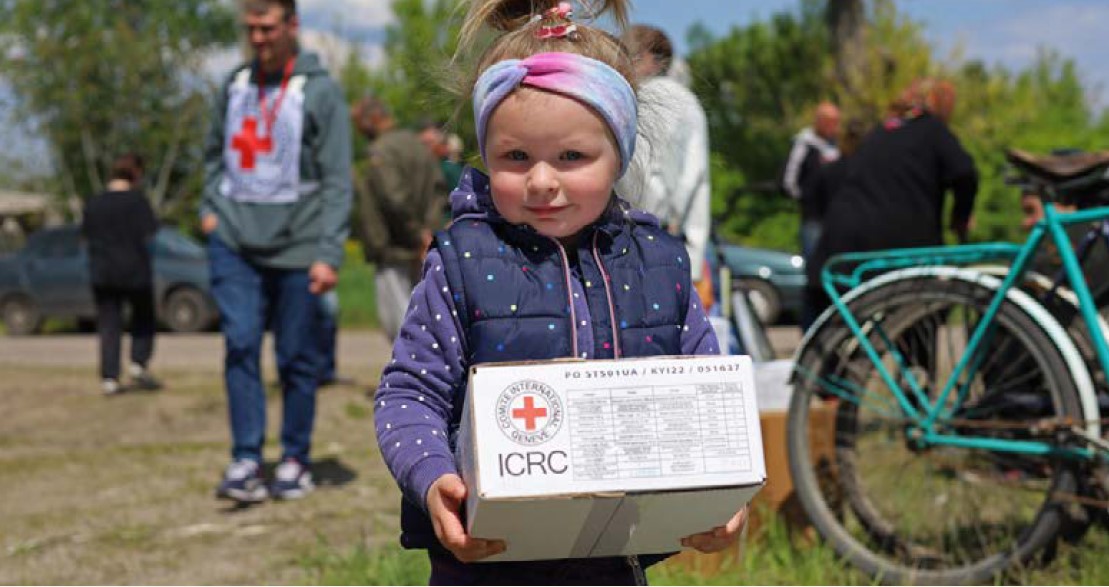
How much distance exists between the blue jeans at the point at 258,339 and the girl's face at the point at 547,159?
11.5 ft

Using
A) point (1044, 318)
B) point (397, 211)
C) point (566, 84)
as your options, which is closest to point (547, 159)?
point (566, 84)

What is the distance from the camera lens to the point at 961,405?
4.03 metres

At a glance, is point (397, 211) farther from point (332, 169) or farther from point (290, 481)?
point (290, 481)

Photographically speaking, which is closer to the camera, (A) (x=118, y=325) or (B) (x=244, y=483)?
(B) (x=244, y=483)

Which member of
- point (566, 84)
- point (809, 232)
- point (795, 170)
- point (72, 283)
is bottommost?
point (72, 283)

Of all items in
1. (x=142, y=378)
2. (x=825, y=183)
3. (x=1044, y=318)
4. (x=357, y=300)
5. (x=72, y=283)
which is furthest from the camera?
(x=357, y=300)

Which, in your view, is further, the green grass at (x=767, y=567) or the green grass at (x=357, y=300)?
the green grass at (x=357, y=300)

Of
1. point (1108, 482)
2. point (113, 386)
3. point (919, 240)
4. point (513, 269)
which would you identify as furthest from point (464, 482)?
point (113, 386)

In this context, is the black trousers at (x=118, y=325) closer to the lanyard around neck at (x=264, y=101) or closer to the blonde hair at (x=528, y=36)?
the lanyard around neck at (x=264, y=101)

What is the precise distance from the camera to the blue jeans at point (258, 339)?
5.43 metres

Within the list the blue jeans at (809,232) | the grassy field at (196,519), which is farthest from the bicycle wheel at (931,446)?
the blue jeans at (809,232)

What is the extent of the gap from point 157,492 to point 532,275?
417 centimetres

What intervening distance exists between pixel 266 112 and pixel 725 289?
1.93m

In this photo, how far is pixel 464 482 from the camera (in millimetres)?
1847
